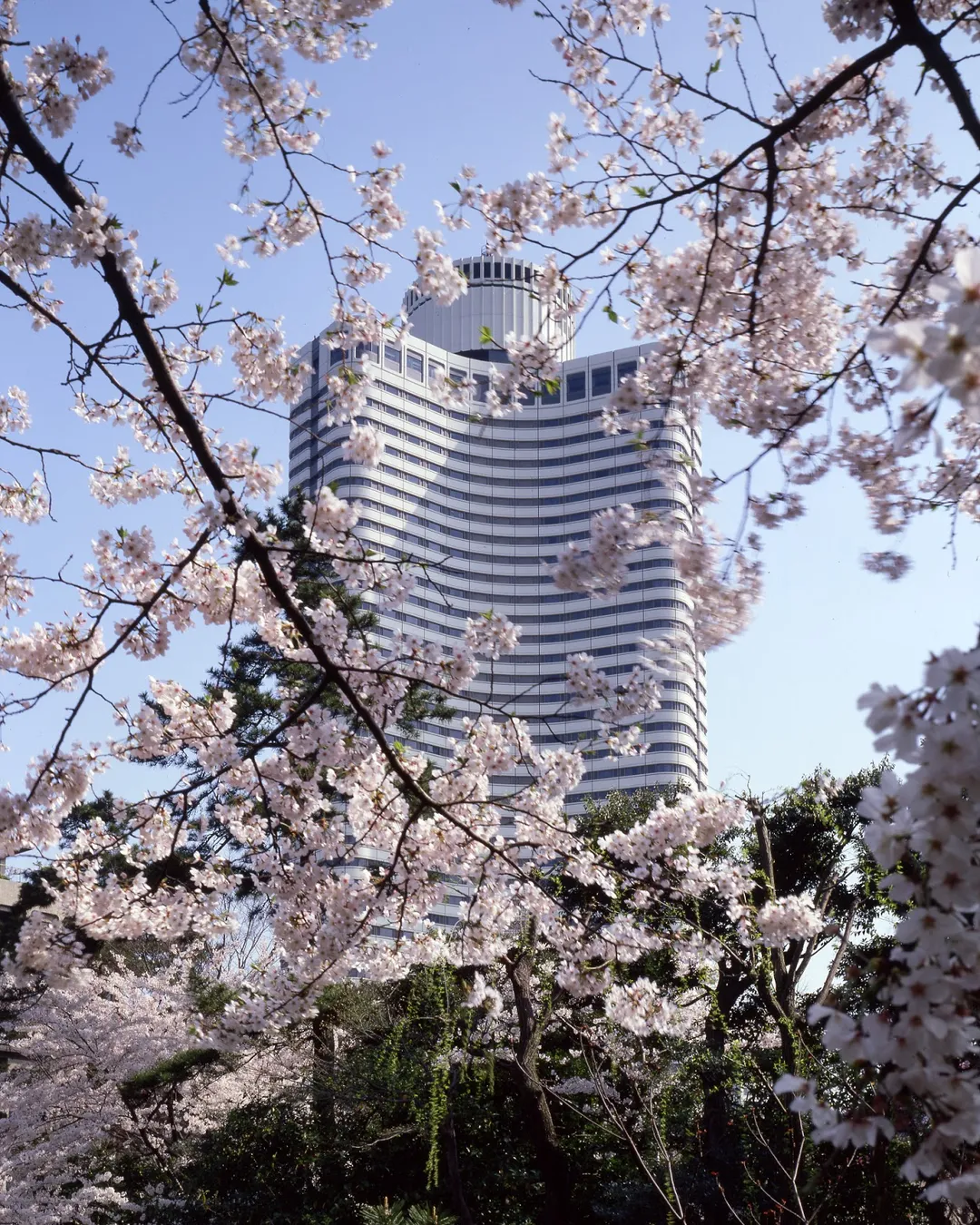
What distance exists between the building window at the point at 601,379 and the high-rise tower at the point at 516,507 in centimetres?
9

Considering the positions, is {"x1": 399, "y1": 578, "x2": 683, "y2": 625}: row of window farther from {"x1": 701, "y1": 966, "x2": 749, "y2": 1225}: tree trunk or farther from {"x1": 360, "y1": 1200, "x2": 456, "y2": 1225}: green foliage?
{"x1": 360, "y1": 1200, "x2": 456, "y2": 1225}: green foliage

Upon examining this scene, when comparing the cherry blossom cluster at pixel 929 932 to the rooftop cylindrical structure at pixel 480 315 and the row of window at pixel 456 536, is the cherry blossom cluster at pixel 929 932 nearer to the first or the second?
the row of window at pixel 456 536

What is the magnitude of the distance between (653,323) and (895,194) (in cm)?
104

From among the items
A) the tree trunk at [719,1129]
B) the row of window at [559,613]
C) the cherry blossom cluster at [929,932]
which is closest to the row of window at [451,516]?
the row of window at [559,613]

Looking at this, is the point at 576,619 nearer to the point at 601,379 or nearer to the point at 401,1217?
the point at 601,379

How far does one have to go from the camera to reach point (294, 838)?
4.83 metres

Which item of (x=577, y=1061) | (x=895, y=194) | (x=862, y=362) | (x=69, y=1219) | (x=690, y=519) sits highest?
(x=895, y=194)

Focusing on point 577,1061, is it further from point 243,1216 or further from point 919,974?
point 919,974

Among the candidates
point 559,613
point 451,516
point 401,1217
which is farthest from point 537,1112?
point 451,516

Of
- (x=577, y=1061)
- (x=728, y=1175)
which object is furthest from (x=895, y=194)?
(x=577, y=1061)

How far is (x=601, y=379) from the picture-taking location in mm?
71375

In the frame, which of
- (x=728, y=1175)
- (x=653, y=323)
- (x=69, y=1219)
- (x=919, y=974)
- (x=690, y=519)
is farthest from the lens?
(x=69, y=1219)

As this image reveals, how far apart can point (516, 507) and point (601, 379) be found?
10071 mm

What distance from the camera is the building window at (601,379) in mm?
70562
